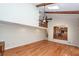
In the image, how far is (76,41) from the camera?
1766 millimetres

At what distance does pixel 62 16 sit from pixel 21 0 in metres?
1.38

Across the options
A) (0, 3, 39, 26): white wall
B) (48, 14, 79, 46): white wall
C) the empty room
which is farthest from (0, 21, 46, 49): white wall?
(48, 14, 79, 46): white wall

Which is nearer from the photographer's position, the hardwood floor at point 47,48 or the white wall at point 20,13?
the hardwood floor at point 47,48

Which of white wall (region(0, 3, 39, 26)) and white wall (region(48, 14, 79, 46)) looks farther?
white wall (region(0, 3, 39, 26))

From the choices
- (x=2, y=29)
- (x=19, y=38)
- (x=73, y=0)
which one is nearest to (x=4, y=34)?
(x=2, y=29)

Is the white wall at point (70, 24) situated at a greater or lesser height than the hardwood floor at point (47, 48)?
greater

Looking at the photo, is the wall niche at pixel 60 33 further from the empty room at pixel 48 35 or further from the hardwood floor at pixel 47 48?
the hardwood floor at pixel 47 48

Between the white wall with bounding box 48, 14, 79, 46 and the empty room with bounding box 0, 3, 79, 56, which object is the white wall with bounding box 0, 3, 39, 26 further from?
the white wall with bounding box 48, 14, 79, 46

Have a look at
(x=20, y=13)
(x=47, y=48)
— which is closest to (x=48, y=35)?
(x=47, y=48)

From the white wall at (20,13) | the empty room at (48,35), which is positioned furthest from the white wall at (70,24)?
the white wall at (20,13)

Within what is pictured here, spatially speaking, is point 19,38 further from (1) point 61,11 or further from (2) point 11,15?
(1) point 61,11

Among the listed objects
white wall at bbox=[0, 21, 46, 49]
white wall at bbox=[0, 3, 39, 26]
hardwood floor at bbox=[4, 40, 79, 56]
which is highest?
white wall at bbox=[0, 3, 39, 26]

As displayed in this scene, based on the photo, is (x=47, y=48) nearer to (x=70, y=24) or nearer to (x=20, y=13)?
(x=70, y=24)

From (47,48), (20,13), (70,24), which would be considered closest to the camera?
(70,24)
